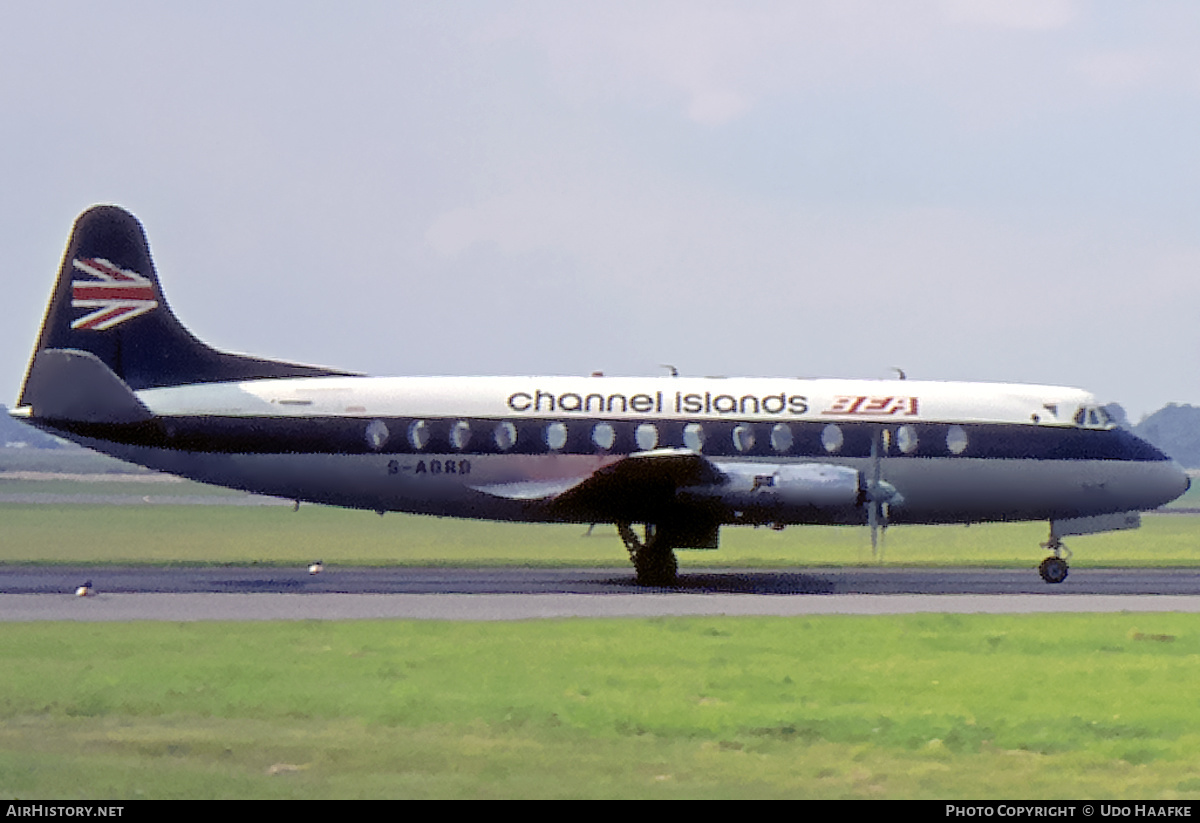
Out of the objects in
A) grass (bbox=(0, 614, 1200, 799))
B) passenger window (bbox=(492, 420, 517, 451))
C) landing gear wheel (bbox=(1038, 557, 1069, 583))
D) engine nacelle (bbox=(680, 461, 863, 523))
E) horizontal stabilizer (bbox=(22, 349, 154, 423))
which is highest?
horizontal stabilizer (bbox=(22, 349, 154, 423))

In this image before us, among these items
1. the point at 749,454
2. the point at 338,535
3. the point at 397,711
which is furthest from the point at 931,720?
the point at 338,535

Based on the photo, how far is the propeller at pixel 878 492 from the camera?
28500 mm

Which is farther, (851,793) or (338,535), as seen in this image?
A: (338,535)

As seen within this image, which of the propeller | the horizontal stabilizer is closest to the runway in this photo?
the propeller

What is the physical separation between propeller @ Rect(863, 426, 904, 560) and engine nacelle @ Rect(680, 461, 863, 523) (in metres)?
0.53

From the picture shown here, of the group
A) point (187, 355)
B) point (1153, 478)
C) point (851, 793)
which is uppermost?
point (187, 355)

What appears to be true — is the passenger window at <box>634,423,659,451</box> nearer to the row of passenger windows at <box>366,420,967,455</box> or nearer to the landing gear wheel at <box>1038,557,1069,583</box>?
the row of passenger windows at <box>366,420,967,455</box>

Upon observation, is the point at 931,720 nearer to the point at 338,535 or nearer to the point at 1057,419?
the point at 1057,419

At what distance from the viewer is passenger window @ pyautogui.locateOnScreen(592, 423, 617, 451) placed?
29328 millimetres

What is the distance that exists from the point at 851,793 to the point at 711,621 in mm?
11109

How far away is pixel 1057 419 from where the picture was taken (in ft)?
101

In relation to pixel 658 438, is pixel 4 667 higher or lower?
lower

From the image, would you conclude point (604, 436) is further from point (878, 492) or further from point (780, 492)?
point (878, 492)

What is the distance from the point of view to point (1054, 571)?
98.2ft
